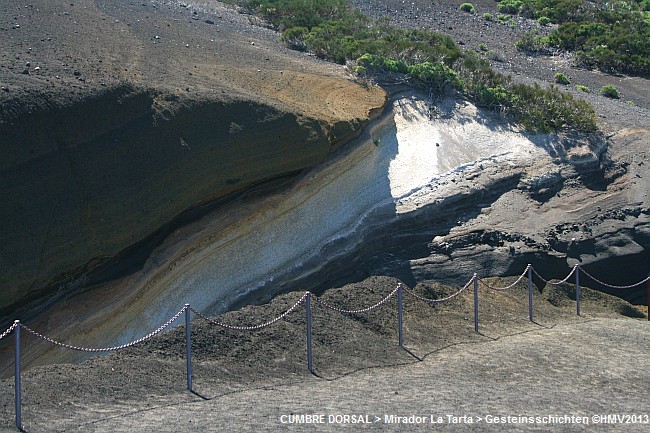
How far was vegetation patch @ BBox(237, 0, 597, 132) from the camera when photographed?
23.6 m

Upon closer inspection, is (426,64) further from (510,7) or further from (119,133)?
(510,7)

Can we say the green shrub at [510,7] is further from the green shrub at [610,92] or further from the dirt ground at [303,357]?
the dirt ground at [303,357]

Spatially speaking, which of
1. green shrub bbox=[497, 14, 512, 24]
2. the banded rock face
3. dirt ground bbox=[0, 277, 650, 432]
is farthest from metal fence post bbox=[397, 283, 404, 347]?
green shrub bbox=[497, 14, 512, 24]

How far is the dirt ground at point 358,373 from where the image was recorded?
36.8 feet

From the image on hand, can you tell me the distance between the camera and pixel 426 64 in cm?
2372

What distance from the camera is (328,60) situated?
24.7 metres

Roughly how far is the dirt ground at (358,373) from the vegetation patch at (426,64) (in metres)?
7.05

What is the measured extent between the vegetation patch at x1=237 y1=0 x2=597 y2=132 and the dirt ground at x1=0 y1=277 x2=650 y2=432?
705 centimetres

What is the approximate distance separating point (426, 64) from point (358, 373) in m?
11.8

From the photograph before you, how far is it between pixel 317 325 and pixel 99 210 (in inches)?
163

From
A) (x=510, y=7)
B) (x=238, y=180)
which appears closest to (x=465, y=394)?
(x=238, y=180)

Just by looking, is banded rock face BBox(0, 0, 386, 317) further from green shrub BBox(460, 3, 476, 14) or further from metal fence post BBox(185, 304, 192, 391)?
green shrub BBox(460, 3, 476, 14)

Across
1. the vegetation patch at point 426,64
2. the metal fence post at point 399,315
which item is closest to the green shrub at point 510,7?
the vegetation patch at point 426,64

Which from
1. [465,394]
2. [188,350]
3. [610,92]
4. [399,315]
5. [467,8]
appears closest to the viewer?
[188,350]
